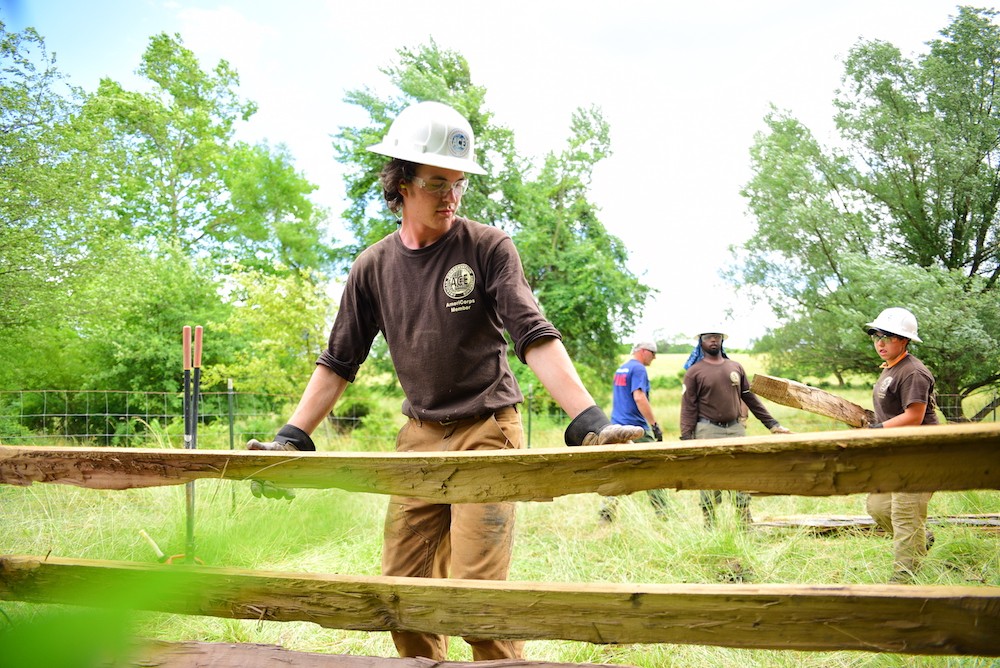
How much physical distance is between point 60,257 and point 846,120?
12.5 m

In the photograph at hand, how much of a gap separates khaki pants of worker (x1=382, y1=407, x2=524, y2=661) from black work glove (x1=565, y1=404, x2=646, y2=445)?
406mm

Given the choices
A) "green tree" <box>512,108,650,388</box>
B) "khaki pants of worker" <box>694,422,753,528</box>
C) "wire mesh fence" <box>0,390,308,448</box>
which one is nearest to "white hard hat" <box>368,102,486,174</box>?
"khaki pants of worker" <box>694,422,753,528</box>

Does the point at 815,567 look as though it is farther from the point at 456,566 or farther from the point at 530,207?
the point at 530,207

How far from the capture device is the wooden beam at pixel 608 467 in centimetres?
131

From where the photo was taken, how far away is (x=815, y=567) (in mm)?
4359

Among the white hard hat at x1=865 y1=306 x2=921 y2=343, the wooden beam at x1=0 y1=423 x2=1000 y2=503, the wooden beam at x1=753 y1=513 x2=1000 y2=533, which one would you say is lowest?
the wooden beam at x1=753 y1=513 x2=1000 y2=533

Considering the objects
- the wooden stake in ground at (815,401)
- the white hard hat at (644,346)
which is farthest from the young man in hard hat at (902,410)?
the white hard hat at (644,346)

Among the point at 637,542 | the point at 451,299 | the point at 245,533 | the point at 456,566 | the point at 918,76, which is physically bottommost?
the point at 637,542

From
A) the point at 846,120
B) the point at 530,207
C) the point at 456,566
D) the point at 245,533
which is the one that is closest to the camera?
the point at 245,533

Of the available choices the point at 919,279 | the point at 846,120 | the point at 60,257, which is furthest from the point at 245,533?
the point at 846,120

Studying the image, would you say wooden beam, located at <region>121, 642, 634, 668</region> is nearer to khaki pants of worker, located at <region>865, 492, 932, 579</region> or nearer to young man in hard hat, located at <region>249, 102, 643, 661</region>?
young man in hard hat, located at <region>249, 102, 643, 661</region>

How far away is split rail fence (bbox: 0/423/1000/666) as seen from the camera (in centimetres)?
135

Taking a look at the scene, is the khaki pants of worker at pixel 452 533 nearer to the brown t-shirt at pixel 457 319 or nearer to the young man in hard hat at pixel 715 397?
the brown t-shirt at pixel 457 319

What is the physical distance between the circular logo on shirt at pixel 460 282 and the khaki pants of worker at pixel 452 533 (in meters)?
0.42
